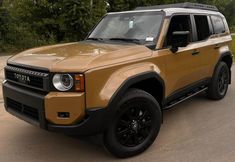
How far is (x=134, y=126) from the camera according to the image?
4352 millimetres

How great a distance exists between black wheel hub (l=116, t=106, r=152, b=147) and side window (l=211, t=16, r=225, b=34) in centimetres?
300

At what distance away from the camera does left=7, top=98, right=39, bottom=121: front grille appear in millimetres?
4023

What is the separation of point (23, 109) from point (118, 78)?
1.25 m

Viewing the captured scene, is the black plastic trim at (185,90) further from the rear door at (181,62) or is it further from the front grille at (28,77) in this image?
the front grille at (28,77)

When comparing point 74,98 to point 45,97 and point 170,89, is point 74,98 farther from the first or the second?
point 170,89

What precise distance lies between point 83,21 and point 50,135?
1382 centimetres

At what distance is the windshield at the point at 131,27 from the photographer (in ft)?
16.6

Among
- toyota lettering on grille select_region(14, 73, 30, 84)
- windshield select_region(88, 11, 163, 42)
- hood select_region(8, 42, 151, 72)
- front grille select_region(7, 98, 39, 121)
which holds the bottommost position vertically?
front grille select_region(7, 98, 39, 121)

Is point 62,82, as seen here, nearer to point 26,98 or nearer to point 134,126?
point 26,98

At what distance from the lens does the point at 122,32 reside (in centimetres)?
533

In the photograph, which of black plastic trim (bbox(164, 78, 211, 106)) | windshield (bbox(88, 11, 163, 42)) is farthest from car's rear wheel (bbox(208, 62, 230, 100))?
windshield (bbox(88, 11, 163, 42))

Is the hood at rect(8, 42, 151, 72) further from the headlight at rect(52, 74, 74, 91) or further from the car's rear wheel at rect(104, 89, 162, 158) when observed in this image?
the car's rear wheel at rect(104, 89, 162, 158)

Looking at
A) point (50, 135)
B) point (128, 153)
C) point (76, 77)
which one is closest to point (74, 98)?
point (76, 77)

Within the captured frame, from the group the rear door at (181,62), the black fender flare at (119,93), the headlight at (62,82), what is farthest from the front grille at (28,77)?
the rear door at (181,62)
